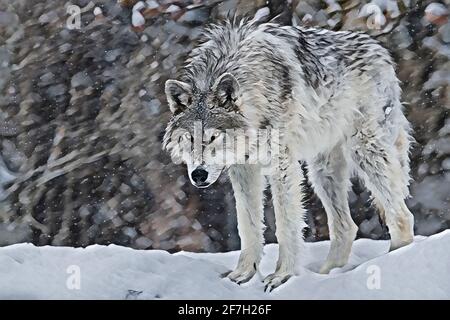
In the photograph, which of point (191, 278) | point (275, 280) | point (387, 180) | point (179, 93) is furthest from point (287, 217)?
point (179, 93)

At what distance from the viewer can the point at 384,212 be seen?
6.47 meters

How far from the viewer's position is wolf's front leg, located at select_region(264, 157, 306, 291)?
19.0ft

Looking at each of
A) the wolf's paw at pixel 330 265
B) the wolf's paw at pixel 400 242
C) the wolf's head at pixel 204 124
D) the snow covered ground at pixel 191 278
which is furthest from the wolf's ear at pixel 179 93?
the wolf's paw at pixel 400 242

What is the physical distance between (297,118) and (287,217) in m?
0.79

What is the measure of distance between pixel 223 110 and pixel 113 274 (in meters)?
1.60

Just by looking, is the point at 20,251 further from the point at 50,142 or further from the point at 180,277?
the point at 50,142

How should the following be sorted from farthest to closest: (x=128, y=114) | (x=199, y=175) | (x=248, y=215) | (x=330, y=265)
Result: 1. (x=128, y=114)
2. (x=330, y=265)
3. (x=248, y=215)
4. (x=199, y=175)

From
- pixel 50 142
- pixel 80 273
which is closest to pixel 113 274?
pixel 80 273

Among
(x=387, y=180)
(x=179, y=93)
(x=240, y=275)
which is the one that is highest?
(x=179, y=93)

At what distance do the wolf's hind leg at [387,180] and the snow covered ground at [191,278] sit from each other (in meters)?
0.32

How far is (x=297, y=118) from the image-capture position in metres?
5.90

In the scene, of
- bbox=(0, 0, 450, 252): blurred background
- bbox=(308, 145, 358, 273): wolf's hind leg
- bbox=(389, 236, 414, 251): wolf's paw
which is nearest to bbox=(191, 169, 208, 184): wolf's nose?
bbox=(308, 145, 358, 273): wolf's hind leg

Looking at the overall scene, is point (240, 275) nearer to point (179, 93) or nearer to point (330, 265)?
point (330, 265)

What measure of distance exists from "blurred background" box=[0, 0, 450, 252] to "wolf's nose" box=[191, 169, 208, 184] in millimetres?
3287
